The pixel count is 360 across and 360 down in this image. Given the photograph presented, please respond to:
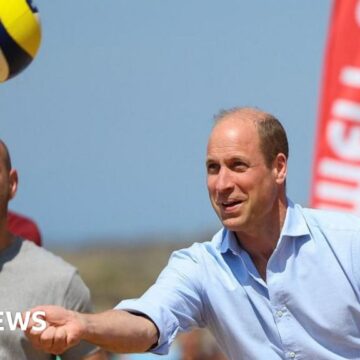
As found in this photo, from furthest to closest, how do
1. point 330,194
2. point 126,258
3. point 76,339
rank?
point 126,258 < point 330,194 < point 76,339

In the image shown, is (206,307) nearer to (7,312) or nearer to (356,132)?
(7,312)

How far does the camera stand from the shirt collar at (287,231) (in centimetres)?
754

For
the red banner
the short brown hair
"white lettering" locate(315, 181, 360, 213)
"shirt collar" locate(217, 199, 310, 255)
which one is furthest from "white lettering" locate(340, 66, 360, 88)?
"shirt collar" locate(217, 199, 310, 255)

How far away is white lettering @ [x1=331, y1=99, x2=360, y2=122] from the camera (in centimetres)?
1280

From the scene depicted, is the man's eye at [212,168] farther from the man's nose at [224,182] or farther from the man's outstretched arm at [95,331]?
the man's outstretched arm at [95,331]

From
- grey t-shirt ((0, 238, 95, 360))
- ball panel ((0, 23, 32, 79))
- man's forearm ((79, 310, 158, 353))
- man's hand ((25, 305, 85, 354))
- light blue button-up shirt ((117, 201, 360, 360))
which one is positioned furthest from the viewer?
ball panel ((0, 23, 32, 79))

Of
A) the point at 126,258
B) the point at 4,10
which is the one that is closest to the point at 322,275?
the point at 4,10

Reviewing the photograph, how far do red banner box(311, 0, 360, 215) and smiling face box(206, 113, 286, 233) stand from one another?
517cm

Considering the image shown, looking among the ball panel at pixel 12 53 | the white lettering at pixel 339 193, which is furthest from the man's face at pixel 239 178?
the white lettering at pixel 339 193

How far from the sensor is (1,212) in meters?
8.30

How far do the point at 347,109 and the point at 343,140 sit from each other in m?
0.26

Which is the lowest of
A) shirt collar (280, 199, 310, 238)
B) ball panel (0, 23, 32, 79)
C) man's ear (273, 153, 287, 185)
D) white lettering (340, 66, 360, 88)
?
white lettering (340, 66, 360, 88)

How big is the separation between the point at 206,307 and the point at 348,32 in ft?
18.5

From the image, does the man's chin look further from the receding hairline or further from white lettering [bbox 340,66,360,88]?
white lettering [bbox 340,66,360,88]
